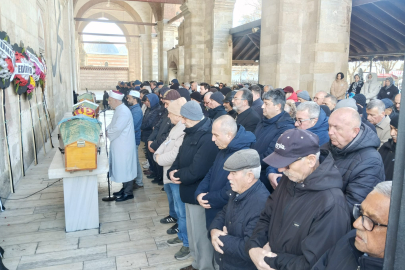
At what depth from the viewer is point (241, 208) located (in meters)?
2.40

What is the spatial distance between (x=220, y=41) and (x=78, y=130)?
10.6 meters

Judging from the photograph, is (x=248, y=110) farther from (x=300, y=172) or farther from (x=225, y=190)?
(x=300, y=172)

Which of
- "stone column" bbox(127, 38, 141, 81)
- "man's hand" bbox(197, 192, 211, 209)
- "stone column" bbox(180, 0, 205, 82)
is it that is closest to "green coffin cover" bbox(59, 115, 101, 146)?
"man's hand" bbox(197, 192, 211, 209)

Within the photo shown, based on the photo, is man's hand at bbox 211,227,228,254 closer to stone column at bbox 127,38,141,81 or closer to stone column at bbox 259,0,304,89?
stone column at bbox 259,0,304,89

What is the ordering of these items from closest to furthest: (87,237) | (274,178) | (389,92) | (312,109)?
(274,178), (312,109), (87,237), (389,92)

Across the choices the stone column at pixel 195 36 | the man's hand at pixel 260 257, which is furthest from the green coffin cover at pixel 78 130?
the stone column at pixel 195 36

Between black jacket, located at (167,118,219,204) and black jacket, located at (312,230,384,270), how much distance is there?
1.70 m

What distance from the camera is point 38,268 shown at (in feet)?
11.3

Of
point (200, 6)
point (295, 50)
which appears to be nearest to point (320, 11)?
point (295, 50)

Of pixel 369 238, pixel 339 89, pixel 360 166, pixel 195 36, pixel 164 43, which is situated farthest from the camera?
pixel 164 43

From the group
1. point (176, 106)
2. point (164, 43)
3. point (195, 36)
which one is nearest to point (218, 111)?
point (176, 106)

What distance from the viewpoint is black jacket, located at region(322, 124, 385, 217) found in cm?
220

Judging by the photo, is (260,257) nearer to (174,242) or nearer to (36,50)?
(174,242)

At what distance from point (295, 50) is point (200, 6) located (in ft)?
24.6
